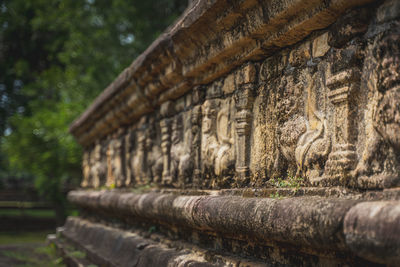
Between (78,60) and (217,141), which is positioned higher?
(78,60)

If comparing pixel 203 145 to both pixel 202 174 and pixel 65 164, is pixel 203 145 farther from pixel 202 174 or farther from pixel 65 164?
pixel 65 164

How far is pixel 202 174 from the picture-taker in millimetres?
3016

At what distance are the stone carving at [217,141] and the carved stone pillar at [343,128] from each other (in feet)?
3.02

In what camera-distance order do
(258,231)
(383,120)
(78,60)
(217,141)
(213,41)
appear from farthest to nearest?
(78,60), (217,141), (213,41), (258,231), (383,120)

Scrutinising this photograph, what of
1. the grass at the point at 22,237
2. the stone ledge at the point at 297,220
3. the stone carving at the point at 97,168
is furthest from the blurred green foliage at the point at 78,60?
the stone ledge at the point at 297,220

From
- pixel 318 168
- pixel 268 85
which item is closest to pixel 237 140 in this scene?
pixel 268 85

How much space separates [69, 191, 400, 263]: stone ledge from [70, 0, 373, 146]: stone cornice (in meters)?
0.82

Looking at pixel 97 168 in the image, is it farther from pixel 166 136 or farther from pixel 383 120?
pixel 383 120

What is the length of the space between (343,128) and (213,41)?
125 cm

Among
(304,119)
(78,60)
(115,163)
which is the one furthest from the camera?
(78,60)

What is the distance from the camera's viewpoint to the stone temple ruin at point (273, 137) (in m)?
1.55

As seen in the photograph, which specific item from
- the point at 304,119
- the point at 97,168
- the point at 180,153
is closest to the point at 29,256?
the point at 97,168

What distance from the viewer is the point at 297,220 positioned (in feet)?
5.50

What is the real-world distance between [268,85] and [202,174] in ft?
3.00
